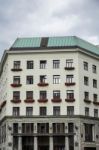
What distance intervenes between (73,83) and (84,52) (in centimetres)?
703

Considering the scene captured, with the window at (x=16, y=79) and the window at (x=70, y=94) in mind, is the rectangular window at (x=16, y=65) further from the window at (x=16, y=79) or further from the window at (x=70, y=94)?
the window at (x=70, y=94)

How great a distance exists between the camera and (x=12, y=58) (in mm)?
86062

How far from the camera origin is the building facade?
8106cm

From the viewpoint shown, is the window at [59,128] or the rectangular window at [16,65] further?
the rectangular window at [16,65]

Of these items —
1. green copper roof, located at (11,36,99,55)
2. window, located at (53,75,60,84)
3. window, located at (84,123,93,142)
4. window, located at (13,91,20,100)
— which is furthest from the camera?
green copper roof, located at (11,36,99,55)

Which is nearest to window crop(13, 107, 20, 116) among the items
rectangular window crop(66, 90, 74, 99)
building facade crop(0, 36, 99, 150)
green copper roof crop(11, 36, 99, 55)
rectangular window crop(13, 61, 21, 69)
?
building facade crop(0, 36, 99, 150)

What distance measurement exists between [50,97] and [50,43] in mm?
11556

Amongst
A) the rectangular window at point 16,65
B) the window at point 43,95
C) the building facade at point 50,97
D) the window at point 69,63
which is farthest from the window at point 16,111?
the window at point 69,63

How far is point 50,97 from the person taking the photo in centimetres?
8319

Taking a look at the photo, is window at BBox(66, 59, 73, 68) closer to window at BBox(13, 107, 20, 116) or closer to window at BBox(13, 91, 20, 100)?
window at BBox(13, 91, 20, 100)

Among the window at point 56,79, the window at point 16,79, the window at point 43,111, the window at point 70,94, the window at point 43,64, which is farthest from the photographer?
the window at point 43,64

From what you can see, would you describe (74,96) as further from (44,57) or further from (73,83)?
(44,57)

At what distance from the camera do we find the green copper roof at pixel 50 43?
86.6 m

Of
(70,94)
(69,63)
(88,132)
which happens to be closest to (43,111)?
(70,94)
